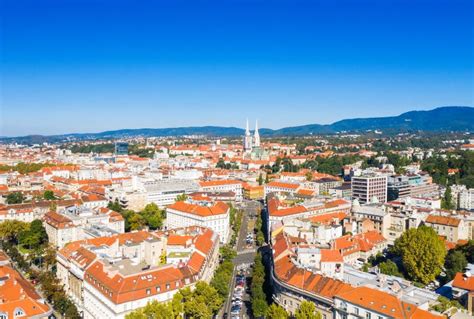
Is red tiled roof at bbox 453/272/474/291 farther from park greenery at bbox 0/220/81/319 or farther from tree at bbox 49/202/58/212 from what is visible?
tree at bbox 49/202/58/212

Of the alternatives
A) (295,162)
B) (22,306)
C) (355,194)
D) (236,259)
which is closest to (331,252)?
(236,259)

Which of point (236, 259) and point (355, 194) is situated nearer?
point (236, 259)

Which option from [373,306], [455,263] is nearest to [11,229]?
[373,306]

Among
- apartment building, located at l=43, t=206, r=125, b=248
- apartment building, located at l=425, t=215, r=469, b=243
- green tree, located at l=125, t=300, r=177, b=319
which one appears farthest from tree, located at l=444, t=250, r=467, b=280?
apartment building, located at l=43, t=206, r=125, b=248

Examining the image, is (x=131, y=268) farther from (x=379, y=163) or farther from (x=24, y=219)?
(x=379, y=163)

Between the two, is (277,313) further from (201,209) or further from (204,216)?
(201,209)
